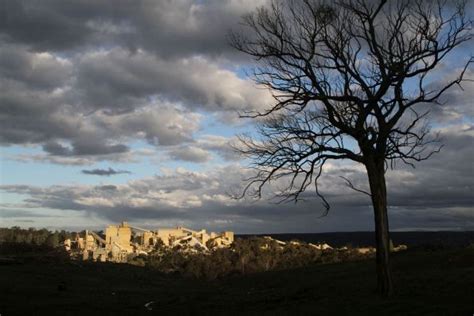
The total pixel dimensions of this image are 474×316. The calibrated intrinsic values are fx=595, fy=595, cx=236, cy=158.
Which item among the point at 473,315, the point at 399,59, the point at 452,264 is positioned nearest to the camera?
the point at 473,315

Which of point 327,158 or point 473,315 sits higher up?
point 327,158

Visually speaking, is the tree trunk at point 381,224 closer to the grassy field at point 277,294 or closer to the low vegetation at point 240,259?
the grassy field at point 277,294

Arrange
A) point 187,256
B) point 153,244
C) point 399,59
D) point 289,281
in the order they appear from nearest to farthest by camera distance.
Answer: point 399,59
point 289,281
point 187,256
point 153,244

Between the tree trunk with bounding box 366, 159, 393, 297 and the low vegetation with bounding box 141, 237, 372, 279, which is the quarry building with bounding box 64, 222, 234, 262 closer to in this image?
the low vegetation with bounding box 141, 237, 372, 279

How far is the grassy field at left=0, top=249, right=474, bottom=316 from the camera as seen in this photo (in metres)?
14.7

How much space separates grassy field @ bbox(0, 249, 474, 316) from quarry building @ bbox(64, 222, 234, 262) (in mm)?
21339

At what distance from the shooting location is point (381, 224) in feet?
52.1

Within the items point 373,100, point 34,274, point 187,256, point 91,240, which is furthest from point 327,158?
point 91,240

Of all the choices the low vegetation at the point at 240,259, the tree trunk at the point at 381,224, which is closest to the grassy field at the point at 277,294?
the tree trunk at the point at 381,224

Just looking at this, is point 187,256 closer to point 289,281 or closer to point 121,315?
point 289,281

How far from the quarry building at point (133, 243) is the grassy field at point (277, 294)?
2134cm

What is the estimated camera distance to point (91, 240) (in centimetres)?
5881

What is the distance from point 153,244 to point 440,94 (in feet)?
175

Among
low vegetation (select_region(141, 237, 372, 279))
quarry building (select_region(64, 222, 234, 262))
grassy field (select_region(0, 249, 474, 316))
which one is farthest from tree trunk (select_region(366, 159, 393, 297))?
quarry building (select_region(64, 222, 234, 262))
